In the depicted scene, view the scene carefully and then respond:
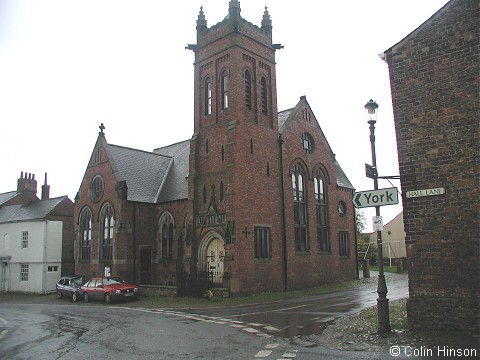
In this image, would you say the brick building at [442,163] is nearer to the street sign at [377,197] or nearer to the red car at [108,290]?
the street sign at [377,197]

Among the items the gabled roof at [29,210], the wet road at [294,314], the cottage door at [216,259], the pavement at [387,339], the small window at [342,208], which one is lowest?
the wet road at [294,314]

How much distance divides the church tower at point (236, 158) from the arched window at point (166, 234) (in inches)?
174

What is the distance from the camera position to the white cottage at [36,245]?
3825 centimetres

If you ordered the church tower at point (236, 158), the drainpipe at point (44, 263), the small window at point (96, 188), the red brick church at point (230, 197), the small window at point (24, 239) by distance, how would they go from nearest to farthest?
the church tower at point (236, 158), the red brick church at point (230, 197), the small window at point (96, 188), the drainpipe at point (44, 263), the small window at point (24, 239)

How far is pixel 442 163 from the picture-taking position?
11.9 m

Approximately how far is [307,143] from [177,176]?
10.4 m

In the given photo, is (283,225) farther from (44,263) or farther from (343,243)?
(44,263)

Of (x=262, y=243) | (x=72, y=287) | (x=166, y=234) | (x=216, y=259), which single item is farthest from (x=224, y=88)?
(x=72, y=287)

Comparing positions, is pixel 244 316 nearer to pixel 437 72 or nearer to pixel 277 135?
pixel 437 72

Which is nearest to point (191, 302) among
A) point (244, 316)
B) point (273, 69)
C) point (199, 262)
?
point (199, 262)

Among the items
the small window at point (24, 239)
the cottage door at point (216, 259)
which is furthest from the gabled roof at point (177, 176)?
the small window at point (24, 239)

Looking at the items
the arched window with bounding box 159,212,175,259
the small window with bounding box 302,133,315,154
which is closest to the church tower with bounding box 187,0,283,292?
the small window with bounding box 302,133,315,154

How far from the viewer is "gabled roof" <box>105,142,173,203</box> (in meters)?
33.4

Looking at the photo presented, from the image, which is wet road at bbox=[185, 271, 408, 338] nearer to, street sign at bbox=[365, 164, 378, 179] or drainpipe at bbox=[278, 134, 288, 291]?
street sign at bbox=[365, 164, 378, 179]
